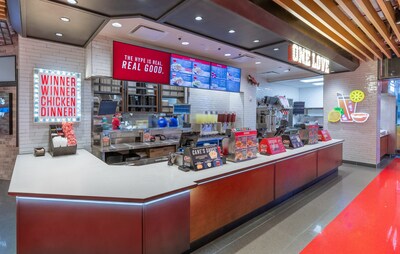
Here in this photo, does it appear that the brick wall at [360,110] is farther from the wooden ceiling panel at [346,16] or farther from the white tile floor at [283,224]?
the white tile floor at [283,224]

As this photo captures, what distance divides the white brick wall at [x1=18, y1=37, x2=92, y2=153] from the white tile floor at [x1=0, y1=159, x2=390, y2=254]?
1241 millimetres

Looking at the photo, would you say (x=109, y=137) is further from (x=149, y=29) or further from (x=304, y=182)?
(x=304, y=182)

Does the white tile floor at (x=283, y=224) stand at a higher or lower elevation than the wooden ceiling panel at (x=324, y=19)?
lower

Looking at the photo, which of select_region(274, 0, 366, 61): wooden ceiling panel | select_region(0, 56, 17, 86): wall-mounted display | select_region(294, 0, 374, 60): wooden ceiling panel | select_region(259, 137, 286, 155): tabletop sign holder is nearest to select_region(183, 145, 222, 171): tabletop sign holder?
select_region(259, 137, 286, 155): tabletop sign holder

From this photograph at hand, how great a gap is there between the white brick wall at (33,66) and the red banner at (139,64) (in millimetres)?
750

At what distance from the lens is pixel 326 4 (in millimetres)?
3418

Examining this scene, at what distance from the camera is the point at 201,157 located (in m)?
2.97

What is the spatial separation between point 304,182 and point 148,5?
431 cm

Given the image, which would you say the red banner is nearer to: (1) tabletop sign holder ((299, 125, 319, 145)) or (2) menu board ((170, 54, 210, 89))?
(2) menu board ((170, 54, 210, 89))

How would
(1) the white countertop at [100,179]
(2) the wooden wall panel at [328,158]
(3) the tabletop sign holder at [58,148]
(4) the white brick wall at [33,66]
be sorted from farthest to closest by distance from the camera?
(2) the wooden wall panel at [328,158] → (4) the white brick wall at [33,66] → (3) the tabletop sign holder at [58,148] → (1) the white countertop at [100,179]

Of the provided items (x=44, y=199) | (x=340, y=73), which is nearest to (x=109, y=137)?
(x=44, y=199)

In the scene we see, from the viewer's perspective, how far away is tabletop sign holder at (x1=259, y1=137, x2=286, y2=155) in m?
4.04

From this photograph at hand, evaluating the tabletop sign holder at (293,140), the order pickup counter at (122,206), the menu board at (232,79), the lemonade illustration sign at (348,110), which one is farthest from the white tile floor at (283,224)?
the menu board at (232,79)

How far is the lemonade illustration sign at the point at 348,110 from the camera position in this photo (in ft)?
23.1
